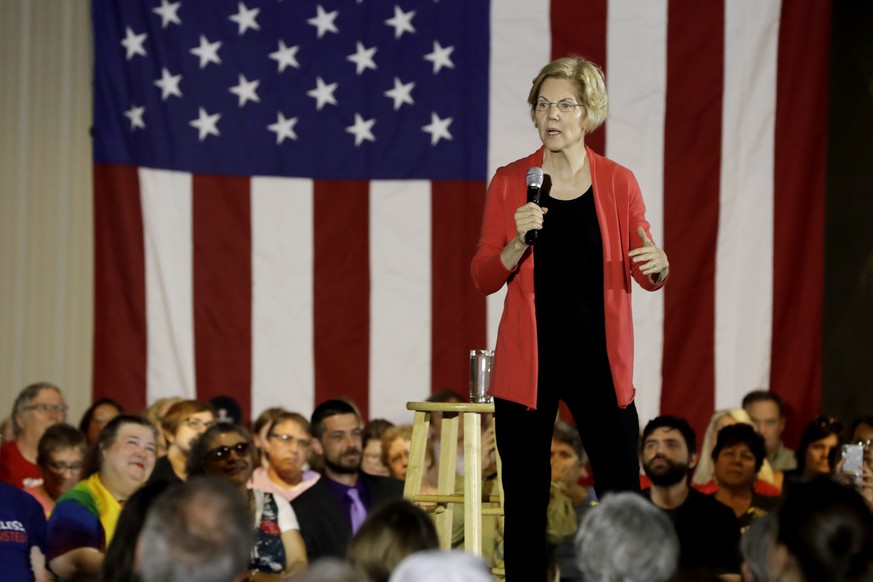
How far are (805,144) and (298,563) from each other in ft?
13.5

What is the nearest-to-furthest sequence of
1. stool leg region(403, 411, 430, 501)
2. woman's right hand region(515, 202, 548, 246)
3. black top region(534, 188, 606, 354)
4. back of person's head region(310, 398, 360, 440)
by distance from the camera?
woman's right hand region(515, 202, 548, 246)
black top region(534, 188, 606, 354)
stool leg region(403, 411, 430, 501)
back of person's head region(310, 398, 360, 440)

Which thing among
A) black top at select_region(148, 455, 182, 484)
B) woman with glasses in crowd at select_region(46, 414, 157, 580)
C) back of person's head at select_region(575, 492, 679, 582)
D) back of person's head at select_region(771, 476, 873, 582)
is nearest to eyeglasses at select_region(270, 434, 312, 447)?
black top at select_region(148, 455, 182, 484)

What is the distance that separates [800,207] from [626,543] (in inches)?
212

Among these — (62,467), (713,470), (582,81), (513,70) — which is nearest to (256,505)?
(62,467)

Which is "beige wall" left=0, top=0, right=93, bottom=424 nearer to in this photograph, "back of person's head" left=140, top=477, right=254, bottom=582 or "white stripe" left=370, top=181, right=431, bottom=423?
"white stripe" left=370, top=181, right=431, bottom=423

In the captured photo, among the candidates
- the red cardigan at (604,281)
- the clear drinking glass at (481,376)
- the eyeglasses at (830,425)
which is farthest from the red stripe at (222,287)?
the red cardigan at (604,281)

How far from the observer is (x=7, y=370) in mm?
7648

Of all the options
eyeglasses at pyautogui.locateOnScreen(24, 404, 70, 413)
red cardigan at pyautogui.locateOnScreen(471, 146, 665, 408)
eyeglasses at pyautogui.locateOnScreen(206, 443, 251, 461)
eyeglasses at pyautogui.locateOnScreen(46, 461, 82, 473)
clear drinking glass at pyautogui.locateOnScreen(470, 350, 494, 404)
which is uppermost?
red cardigan at pyautogui.locateOnScreen(471, 146, 665, 408)

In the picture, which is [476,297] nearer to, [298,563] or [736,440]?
[736,440]

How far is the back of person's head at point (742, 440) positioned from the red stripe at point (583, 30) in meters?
2.18

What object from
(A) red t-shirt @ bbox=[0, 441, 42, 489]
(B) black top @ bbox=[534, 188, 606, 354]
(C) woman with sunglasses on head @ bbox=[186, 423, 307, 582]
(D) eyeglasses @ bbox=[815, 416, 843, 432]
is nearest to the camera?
(B) black top @ bbox=[534, 188, 606, 354]

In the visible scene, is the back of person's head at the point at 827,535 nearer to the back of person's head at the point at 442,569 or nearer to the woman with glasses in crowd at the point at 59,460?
the back of person's head at the point at 442,569

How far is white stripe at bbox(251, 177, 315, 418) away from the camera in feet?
24.6

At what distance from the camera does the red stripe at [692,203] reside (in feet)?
24.4
